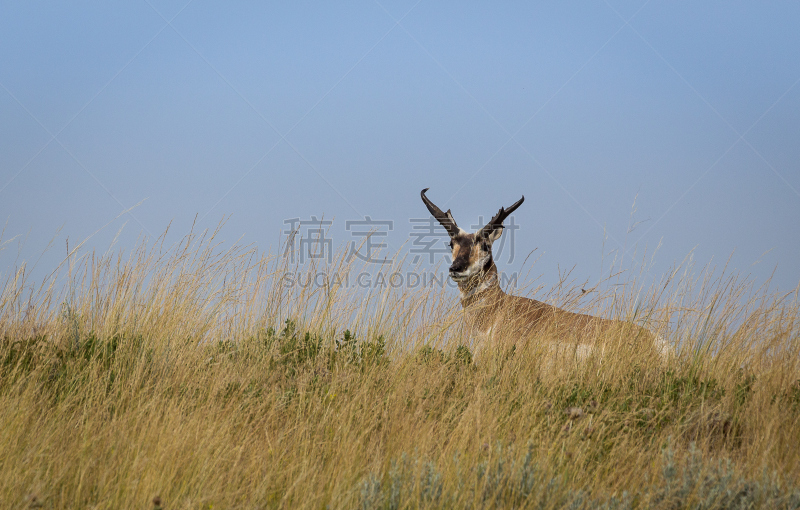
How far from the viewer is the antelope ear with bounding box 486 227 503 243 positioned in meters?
9.41

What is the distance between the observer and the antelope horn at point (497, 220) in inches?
367

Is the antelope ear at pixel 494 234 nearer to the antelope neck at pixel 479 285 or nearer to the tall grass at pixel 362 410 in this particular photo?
the antelope neck at pixel 479 285

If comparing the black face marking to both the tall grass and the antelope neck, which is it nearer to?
the antelope neck

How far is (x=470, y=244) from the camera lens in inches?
360

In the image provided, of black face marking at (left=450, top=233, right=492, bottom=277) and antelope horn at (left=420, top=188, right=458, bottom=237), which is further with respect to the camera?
antelope horn at (left=420, top=188, right=458, bottom=237)

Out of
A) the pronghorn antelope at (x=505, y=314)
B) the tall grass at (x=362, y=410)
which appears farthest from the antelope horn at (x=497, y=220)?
the tall grass at (x=362, y=410)

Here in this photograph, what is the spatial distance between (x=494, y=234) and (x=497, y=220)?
0.24m

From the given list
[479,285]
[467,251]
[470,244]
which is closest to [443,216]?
[470,244]

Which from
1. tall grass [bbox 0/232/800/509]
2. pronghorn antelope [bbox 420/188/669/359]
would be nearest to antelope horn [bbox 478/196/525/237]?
pronghorn antelope [bbox 420/188/669/359]

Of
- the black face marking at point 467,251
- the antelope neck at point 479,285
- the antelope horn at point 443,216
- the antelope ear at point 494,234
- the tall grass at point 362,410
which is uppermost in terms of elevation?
the antelope horn at point 443,216

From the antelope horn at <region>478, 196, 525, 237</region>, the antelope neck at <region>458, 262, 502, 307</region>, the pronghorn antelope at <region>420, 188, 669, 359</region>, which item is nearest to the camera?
the pronghorn antelope at <region>420, 188, 669, 359</region>

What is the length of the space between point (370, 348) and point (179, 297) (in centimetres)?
201

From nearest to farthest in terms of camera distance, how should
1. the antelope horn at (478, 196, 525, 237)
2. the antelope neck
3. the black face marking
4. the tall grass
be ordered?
the tall grass, the black face marking, the antelope neck, the antelope horn at (478, 196, 525, 237)

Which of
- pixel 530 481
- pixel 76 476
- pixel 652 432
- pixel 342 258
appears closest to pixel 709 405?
pixel 652 432
